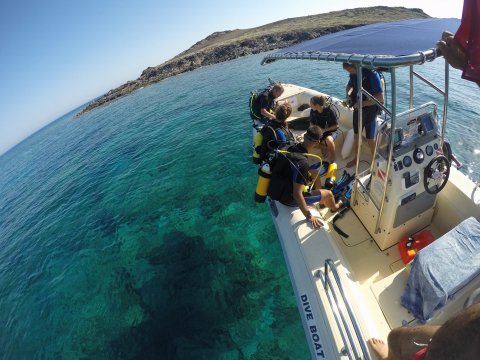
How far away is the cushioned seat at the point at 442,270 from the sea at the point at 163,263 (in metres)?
2.42

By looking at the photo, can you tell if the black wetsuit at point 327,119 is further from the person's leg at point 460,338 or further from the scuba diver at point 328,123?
the person's leg at point 460,338

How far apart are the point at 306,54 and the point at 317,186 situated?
259cm

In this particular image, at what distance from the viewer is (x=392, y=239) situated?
14.0 ft

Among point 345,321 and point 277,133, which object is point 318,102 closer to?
point 277,133

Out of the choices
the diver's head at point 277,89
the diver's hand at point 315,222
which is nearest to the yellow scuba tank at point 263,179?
the diver's hand at point 315,222

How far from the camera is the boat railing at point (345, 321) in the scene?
288 centimetres

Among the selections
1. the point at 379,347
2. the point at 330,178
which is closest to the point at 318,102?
the point at 330,178

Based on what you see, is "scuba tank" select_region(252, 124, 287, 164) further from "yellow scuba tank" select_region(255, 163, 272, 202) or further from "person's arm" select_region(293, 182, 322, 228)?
"person's arm" select_region(293, 182, 322, 228)

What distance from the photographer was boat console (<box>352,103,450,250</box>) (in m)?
3.59

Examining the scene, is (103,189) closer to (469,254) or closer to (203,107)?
(203,107)

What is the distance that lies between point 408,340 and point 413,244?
212cm

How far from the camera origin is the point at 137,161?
1614 centimetres

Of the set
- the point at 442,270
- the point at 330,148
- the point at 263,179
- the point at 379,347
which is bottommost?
the point at 379,347

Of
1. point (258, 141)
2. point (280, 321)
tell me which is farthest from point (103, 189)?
point (280, 321)
